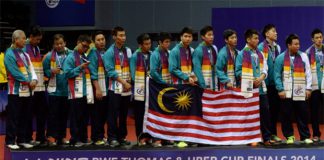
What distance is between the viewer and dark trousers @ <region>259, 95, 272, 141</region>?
7.91 meters

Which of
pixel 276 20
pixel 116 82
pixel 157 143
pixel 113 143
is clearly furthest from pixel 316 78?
pixel 276 20

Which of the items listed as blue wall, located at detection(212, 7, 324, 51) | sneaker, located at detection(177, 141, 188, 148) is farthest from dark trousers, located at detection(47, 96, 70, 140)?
blue wall, located at detection(212, 7, 324, 51)

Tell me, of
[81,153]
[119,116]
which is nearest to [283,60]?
[119,116]

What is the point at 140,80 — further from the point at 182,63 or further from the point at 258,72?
the point at 258,72

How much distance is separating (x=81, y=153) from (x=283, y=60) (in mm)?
3020

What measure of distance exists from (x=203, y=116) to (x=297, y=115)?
1.37m

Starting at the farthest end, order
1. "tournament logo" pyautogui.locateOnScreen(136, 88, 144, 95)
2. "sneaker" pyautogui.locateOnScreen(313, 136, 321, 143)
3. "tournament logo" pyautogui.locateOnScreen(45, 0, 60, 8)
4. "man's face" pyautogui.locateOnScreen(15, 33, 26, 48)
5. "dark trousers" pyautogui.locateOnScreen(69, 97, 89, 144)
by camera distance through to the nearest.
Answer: "tournament logo" pyautogui.locateOnScreen(45, 0, 60, 8) < "sneaker" pyautogui.locateOnScreen(313, 136, 321, 143) < "tournament logo" pyautogui.locateOnScreen(136, 88, 144, 95) < "dark trousers" pyautogui.locateOnScreen(69, 97, 89, 144) < "man's face" pyautogui.locateOnScreen(15, 33, 26, 48)

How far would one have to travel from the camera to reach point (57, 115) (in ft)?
26.3

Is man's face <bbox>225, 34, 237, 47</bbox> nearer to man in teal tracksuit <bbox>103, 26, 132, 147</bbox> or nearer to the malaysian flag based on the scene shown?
the malaysian flag

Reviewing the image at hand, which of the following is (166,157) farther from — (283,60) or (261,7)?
(261,7)

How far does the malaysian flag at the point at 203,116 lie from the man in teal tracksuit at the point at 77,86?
909mm

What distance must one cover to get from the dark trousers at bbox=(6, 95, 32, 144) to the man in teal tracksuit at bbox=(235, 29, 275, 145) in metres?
2.89

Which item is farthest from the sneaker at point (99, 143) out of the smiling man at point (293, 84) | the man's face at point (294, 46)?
the man's face at point (294, 46)

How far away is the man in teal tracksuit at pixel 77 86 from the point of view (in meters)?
7.82
